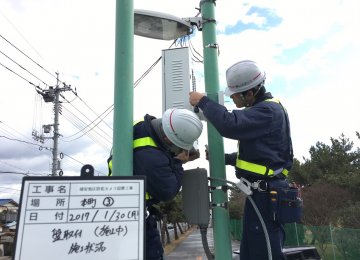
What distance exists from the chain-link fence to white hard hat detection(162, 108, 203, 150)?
848 centimetres

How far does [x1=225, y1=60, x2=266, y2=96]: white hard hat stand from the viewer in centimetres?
321

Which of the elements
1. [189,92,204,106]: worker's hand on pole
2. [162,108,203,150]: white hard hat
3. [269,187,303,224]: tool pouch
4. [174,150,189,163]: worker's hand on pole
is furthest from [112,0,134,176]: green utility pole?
[269,187,303,224]: tool pouch

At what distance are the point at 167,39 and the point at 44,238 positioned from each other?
2698 mm

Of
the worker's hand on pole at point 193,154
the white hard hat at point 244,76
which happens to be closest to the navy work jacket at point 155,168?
the worker's hand on pole at point 193,154

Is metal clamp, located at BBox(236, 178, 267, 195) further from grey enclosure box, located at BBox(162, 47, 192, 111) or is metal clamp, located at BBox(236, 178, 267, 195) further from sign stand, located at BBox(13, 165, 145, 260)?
sign stand, located at BBox(13, 165, 145, 260)

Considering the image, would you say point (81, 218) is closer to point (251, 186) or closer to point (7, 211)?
point (251, 186)

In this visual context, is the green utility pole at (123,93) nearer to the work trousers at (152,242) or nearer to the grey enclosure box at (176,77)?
the work trousers at (152,242)

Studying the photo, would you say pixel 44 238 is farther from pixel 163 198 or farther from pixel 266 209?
pixel 266 209

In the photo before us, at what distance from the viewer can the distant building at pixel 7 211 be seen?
5187 cm

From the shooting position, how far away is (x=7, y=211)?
2071 inches

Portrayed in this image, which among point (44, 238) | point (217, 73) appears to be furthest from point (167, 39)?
point (44, 238)

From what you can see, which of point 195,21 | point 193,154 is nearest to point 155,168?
point 193,154

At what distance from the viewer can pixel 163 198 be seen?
296 cm

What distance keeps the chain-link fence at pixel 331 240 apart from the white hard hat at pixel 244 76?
27.5ft
